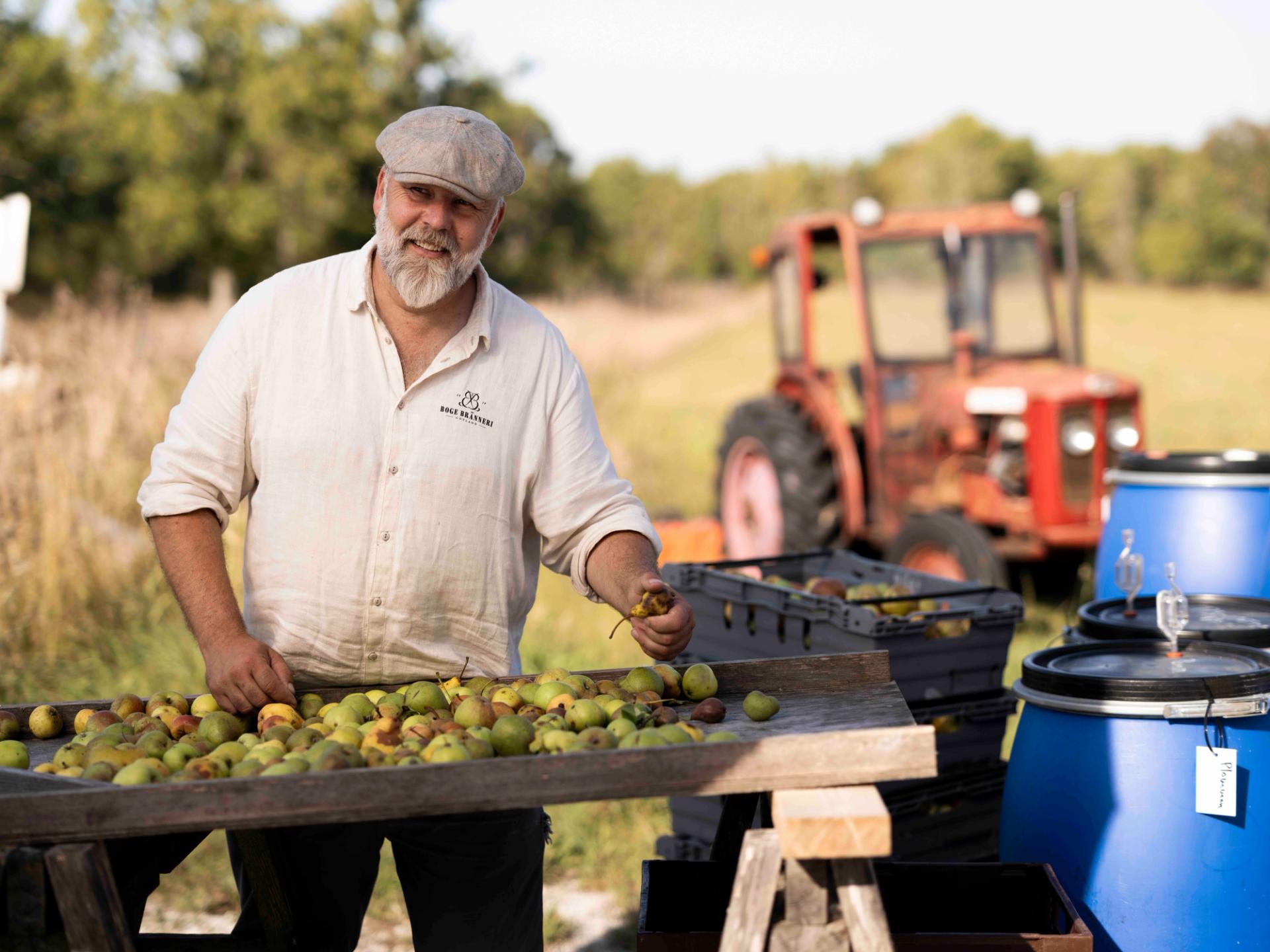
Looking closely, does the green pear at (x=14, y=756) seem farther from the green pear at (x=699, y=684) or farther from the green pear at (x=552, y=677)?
the green pear at (x=699, y=684)

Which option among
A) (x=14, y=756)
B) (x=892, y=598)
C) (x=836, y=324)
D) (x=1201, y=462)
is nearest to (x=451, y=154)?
(x=14, y=756)

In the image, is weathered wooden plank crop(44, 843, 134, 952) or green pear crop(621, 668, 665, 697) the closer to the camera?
weathered wooden plank crop(44, 843, 134, 952)

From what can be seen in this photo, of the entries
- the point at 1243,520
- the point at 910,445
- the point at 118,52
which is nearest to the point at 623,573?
the point at 1243,520

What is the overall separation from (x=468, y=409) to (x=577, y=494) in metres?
0.32

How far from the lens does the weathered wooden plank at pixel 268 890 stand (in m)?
2.80

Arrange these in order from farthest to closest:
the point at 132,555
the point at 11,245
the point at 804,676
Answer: the point at 11,245, the point at 132,555, the point at 804,676

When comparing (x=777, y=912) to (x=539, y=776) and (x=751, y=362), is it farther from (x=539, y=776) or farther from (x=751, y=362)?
(x=751, y=362)

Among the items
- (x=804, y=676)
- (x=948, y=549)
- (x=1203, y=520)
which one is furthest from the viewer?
(x=948, y=549)

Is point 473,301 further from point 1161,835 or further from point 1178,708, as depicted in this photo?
point 1161,835

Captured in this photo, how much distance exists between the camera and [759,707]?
245 centimetres

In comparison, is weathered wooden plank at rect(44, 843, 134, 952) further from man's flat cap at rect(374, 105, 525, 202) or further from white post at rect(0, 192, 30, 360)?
→ white post at rect(0, 192, 30, 360)

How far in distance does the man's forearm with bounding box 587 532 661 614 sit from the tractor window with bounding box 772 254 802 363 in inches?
231

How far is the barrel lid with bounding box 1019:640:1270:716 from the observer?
9.24ft

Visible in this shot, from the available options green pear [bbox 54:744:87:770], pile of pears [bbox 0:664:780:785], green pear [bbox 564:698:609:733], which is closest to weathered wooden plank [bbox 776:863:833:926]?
pile of pears [bbox 0:664:780:785]
